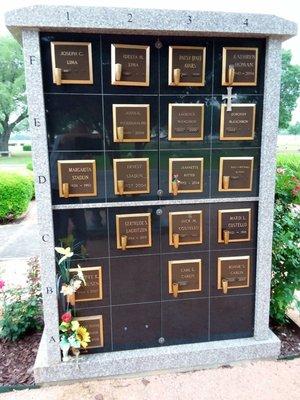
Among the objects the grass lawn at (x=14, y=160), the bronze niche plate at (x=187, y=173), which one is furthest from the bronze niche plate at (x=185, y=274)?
the grass lawn at (x=14, y=160)

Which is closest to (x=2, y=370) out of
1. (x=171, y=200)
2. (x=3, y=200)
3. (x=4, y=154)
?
(x=171, y=200)

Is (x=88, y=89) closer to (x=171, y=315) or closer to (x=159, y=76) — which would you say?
(x=159, y=76)

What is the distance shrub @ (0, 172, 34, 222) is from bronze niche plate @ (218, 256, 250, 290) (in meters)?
6.81

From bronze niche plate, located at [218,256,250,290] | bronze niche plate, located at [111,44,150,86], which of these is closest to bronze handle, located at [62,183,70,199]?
bronze niche plate, located at [111,44,150,86]

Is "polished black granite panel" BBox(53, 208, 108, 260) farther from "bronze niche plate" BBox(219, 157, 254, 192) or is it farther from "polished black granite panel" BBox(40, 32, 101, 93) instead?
"bronze niche plate" BBox(219, 157, 254, 192)

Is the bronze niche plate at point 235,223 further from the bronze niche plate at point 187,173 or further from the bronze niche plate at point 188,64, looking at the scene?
the bronze niche plate at point 188,64

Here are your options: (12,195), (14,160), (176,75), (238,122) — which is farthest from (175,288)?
(14,160)

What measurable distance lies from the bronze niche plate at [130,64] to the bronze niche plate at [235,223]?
1275mm

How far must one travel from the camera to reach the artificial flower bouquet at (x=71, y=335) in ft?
8.70

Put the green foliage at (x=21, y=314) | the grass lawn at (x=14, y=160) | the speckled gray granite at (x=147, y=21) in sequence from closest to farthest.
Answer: the speckled gray granite at (x=147, y=21)
the green foliage at (x=21, y=314)
the grass lawn at (x=14, y=160)

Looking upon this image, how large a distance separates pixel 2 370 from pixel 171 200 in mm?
2081

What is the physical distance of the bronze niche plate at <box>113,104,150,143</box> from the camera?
2.53 m

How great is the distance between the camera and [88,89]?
2.49 meters

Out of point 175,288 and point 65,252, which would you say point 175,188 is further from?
point 65,252
